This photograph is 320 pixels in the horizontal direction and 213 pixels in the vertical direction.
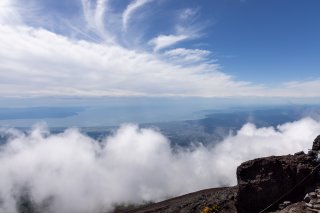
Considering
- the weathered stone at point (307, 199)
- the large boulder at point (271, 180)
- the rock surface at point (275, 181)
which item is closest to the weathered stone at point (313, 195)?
the weathered stone at point (307, 199)

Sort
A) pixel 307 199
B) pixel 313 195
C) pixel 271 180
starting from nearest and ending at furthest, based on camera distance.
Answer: pixel 307 199 < pixel 313 195 < pixel 271 180

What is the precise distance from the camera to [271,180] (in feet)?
87.0

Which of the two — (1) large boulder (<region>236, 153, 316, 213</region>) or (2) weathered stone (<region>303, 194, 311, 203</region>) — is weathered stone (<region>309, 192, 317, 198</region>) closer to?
(2) weathered stone (<region>303, 194, 311, 203</region>)

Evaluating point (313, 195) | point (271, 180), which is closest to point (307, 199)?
point (313, 195)

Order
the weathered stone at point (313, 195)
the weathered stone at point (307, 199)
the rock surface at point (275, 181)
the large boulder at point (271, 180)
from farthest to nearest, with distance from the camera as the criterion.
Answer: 1. the large boulder at point (271, 180)
2. the rock surface at point (275, 181)
3. the weathered stone at point (313, 195)
4. the weathered stone at point (307, 199)

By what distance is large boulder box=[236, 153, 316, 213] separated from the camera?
83.5ft

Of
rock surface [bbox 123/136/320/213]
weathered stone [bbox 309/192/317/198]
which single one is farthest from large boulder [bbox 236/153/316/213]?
weathered stone [bbox 309/192/317/198]

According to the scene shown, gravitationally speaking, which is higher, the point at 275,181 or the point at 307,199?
the point at 275,181

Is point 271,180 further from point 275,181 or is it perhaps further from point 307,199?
point 307,199

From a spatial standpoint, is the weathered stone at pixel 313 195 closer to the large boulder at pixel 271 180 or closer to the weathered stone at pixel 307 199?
the weathered stone at pixel 307 199

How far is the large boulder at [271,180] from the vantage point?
25453mm

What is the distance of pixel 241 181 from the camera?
92.0 ft

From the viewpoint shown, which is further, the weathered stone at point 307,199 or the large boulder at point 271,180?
the large boulder at point 271,180

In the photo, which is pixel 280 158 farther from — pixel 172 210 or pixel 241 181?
pixel 172 210
